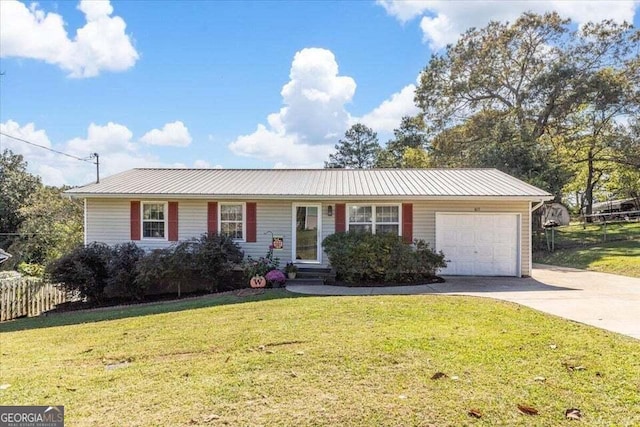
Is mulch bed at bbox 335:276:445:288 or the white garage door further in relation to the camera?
the white garage door

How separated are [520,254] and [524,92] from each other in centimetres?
1468

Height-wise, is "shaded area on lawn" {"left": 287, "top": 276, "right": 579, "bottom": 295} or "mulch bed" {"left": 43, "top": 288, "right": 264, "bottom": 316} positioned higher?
"shaded area on lawn" {"left": 287, "top": 276, "right": 579, "bottom": 295}

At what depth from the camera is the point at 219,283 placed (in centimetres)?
1195

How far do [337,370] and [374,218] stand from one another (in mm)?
8669

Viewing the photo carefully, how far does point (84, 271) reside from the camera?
36.0 ft

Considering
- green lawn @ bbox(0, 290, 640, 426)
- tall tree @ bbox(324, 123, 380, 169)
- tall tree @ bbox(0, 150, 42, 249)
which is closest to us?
green lawn @ bbox(0, 290, 640, 426)

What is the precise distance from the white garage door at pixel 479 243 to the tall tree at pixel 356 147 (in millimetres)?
31275

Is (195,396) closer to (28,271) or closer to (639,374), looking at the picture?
(639,374)

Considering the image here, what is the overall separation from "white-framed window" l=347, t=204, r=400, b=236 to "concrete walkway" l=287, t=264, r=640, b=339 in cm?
229

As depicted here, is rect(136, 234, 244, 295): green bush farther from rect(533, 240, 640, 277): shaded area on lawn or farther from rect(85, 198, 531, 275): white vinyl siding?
rect(533, 240, 640, 277): shaded area on lawn

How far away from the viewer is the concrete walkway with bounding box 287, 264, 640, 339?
6600 millimetres

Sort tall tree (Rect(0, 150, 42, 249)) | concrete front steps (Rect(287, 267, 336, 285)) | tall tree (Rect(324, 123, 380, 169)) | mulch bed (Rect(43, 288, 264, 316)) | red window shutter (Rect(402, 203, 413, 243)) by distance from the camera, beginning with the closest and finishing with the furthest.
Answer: mulch bed (Rect(43, 288, 264, 316))
concrete front steps (Rect(287, 267, 336, 285))
red window shutter (Rect(402, 203, 413, 243))
tall tree (Rect(0, 150, 42, 249))
tall tree (Rect(324, 123, 380, 169))

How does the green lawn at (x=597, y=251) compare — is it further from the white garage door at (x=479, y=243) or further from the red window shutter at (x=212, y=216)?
the red window shutter at (x=212, y=216)

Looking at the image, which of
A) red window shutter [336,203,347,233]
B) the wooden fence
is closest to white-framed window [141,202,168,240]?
the wooden fence
